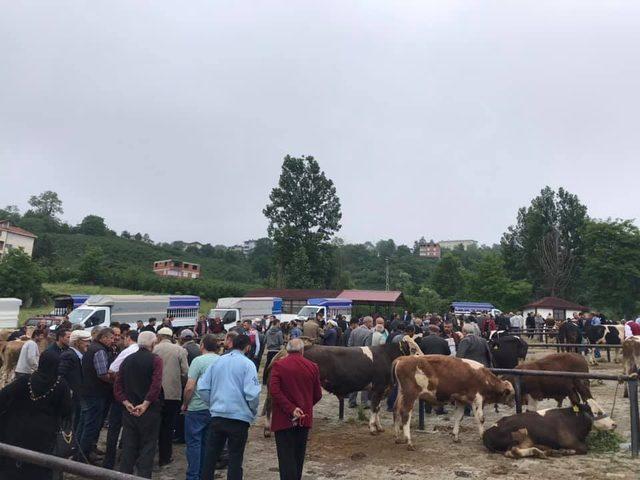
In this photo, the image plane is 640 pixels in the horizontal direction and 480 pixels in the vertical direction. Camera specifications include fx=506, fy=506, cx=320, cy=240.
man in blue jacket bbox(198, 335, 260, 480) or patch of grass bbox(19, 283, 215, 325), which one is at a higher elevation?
man in blue jacket bbox(198, 335, 260, 480)

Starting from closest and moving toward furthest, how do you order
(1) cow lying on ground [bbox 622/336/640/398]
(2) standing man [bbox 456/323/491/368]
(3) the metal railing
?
(3) the metal railing
(2) standing man [bbox 456/323/491/368]
(1) cow lying on ground [bbox 622/336/640/398]

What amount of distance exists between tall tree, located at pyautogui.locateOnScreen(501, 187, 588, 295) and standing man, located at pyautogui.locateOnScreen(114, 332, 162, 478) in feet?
212

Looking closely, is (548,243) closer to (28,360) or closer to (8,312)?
(8,312)

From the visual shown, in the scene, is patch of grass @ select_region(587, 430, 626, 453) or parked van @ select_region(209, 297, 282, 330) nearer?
patch of grass @ select_region(587, 430, 626, 453)

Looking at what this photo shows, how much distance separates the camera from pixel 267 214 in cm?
6088

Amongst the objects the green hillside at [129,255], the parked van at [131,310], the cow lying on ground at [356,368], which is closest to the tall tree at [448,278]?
the parked van at [131,310]

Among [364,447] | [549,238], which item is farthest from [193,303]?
[549,238]

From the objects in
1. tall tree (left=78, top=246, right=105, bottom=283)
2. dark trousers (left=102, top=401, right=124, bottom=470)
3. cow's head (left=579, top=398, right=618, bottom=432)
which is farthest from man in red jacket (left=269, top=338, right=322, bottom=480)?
tall tree (left=78, top=246, right=105, bottom=283)

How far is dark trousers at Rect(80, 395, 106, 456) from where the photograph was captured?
743 centimetres

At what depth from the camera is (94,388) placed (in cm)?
738

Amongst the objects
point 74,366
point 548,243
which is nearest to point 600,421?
point 74,366

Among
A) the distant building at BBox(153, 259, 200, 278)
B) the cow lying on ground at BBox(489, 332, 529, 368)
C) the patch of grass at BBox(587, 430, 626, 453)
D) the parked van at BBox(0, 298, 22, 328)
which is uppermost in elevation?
the distant building at BBox(153, 259, 200, 278)

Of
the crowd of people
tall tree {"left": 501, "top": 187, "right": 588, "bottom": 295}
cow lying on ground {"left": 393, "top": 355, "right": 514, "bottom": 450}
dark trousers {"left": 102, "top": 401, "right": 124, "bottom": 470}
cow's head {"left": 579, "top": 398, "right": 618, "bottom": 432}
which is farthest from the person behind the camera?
tall tree {"left": 501, "top": 187, "right": 588, "bottom": 295}

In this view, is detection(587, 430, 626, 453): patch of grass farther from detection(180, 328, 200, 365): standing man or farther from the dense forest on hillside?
the dense forest on hillside
